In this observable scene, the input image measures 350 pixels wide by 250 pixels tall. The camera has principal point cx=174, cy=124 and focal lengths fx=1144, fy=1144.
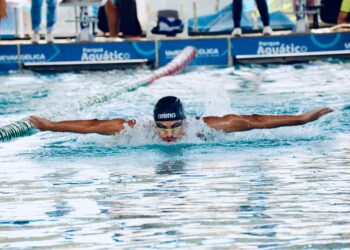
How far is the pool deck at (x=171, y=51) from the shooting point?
17.5 metres

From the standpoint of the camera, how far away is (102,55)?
1762 centimetres

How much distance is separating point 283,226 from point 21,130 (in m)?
4.77

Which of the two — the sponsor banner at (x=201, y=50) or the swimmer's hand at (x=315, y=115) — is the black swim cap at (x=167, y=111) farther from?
the sponsor banner at (x=201, y=50)

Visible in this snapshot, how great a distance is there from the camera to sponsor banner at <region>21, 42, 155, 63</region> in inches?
692

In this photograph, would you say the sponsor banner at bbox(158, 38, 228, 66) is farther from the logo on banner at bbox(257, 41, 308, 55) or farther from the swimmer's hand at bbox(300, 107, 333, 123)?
the swimmer's hand at bbox(300, 107, 333, 123)

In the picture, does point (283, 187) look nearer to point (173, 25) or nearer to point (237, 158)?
point (237, 158)

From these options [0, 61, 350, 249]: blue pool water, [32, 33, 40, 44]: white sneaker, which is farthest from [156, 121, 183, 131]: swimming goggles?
[32, 33, 40, 44]: white sneaker

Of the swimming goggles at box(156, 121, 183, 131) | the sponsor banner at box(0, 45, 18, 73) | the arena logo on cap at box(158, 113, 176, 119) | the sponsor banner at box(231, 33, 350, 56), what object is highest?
the arena logo on cap at box(158, 113, 176, 119)

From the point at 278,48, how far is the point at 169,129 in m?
9.04

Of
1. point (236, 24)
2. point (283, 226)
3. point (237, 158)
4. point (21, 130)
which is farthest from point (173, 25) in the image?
point (283, 226)

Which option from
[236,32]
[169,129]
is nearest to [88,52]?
[236,32]

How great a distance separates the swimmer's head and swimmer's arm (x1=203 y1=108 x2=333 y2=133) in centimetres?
38

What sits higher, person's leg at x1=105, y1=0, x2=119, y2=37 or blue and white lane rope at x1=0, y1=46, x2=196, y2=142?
person's leg at x1=105, y1=0, x2=119, y2=37

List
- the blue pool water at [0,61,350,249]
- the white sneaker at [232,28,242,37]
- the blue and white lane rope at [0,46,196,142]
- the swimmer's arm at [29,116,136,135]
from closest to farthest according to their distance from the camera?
the blue pool water at [0,61,350,249], the swimmer's arm at [29,116,136,135], the blue and white lane rope at [0,46,196,142], the white sneaker at [232,28,242,37]
